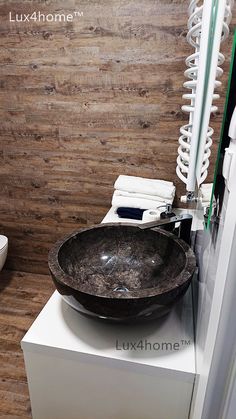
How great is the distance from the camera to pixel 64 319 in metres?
0.90

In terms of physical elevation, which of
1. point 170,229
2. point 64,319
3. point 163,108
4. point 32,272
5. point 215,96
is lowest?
point 32,272

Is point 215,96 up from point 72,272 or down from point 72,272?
up

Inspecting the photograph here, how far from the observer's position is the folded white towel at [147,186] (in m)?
1.61

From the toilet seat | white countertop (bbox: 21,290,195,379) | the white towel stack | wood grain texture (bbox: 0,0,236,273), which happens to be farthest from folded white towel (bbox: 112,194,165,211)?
the toilet seat

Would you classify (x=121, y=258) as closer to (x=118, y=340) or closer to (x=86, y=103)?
(x=118, y=340)

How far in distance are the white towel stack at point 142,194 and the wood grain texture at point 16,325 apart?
1009 millimetres

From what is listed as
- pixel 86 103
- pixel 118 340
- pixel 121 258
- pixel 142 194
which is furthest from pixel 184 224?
pixel 86 103

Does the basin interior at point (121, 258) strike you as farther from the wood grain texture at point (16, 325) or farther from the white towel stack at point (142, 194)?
the wood grain texture at point (16, 325)

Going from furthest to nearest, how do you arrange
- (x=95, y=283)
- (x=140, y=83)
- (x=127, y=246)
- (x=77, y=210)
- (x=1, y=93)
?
1. (x=77, y=210)
2. (x=1, y=93)
3. (x=140, y=83)
4. (x=127, y=246)
5. (x=95, y=283)

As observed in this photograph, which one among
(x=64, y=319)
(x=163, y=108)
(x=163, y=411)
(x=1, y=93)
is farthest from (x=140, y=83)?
(x=163, y=411)

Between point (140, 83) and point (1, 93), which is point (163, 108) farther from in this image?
point (1, 93)

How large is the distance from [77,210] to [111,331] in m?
1.28

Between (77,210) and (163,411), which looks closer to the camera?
(163,411)

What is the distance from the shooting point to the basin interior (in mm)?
1002
